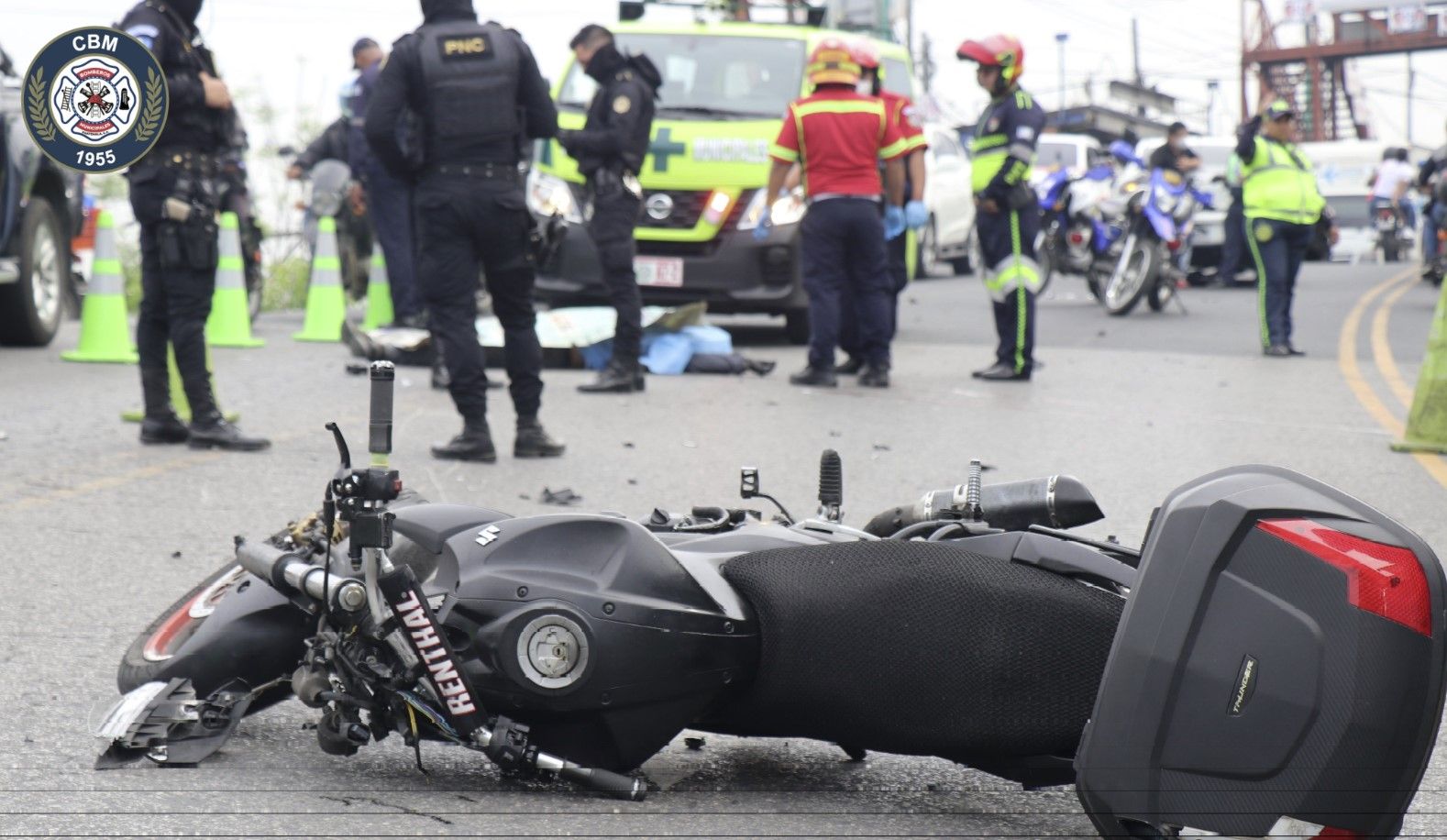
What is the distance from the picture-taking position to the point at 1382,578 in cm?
271

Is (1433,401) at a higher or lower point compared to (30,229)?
lower

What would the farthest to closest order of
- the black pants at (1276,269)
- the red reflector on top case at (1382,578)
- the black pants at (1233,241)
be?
the black pants at (1233,241)
the black pants at (1276,269)
the red reflector on top case at (1382,578)

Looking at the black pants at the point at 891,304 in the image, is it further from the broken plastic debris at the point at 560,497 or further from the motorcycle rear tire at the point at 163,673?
the motorcycle rear tire at the point at 163,673

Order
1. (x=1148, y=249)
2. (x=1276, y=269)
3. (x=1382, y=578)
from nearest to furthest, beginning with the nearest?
(x=1382, y=578), (x=1276, y=269), (x=1148, y=249)

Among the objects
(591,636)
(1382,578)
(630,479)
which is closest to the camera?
(1382,578)

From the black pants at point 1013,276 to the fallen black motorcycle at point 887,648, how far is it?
7.74 m

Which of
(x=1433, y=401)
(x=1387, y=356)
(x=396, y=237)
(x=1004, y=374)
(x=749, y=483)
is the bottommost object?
(x=1387, y=356)

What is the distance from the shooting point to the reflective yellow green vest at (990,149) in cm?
1097

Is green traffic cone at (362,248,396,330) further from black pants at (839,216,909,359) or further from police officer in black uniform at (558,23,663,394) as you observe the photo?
police officer in black uniform at (558,23,663,394)

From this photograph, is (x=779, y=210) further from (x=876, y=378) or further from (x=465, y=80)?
(x=465, y=80)

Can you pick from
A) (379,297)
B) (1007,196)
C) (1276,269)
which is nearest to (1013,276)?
(1007,196)

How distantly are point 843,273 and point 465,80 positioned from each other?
388 centimetres

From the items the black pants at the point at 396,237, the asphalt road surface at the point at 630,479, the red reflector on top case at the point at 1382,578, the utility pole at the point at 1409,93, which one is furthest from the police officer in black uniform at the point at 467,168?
the utility pole at the point at 1409,93

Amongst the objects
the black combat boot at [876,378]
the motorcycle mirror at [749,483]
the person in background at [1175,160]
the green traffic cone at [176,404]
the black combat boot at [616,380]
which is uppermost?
the person in background at [1175,160]
